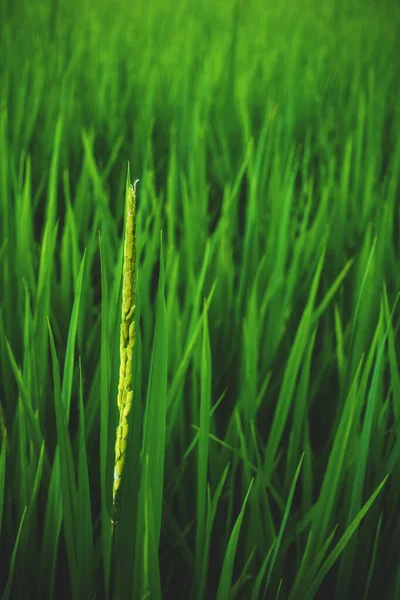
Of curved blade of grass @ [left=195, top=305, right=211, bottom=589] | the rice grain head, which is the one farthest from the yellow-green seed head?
curved blade of grass @ [left=195, top=305, right=211, bottom=589]

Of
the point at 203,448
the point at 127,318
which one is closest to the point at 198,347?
the point at 203,448

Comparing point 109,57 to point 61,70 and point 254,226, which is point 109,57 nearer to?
point 61,70

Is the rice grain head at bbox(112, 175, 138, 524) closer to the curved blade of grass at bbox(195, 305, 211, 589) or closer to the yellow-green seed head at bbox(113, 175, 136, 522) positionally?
the yellow-green seed head at bbox(113, 175, 136, 522)

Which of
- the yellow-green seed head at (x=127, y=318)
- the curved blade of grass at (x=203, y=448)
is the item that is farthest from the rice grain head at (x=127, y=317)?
the curved blade of grass at (x=203, y=448)

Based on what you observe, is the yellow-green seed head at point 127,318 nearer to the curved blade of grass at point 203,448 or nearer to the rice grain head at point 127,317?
the rice grain head at point 127,317

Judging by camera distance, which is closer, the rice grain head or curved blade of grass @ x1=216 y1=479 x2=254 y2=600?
the rice grain head

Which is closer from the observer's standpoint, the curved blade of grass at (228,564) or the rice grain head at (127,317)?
the rice grain head at (127,317)

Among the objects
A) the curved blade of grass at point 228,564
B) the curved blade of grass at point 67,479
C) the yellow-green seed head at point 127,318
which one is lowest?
the curved blade of grass at point 228,564

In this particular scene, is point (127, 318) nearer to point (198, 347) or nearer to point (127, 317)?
point (127, 317)
